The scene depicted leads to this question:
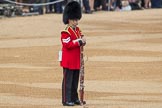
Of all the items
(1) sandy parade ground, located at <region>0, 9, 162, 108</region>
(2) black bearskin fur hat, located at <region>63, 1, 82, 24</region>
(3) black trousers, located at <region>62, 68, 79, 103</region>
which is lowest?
(1) sandy parade ground, located at <region>0, 9, 162, 108</region>

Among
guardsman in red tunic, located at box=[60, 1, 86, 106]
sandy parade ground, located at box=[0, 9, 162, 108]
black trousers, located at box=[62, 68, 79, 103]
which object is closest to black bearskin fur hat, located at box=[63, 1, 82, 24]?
guardsman in red tunic, located at box=[60, 1, 86, 106]

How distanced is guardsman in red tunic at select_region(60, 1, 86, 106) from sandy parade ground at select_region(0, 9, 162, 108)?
241 mm

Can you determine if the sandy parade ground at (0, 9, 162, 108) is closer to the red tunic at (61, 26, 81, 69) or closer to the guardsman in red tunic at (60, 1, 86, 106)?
the guardsman in red tunic at (60, 1, 86, 106)

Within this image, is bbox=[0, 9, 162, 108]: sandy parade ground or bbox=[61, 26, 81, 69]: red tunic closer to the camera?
bbox=[61, 26, 81, 69]: red tunic

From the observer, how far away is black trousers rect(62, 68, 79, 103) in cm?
1271

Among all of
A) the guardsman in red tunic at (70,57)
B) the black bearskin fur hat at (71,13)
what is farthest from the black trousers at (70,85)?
the black bearskin fur hat at (71,13)

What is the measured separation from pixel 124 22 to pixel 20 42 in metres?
7.32

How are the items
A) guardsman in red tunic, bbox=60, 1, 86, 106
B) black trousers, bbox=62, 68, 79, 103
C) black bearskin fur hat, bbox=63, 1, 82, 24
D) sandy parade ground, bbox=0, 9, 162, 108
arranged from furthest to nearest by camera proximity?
sandy parade ground, bbox=0, 9, 162, 108 → black bearskin fur hat, bbox=63, 1, 82, 24 → black trousers, bbox=62, 68, 79, 103 → guardsman in red tunic, bbox=60, 1, 86, 106

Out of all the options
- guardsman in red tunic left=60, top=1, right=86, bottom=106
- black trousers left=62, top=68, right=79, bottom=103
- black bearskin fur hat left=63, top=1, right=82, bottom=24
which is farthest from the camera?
black bearskin fur hat left=63, top=1, right=82, bottom=24

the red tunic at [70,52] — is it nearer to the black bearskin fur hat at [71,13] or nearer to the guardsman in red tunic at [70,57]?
the guardsman in red tunic at [70,57]

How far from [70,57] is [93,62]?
604 centimetres

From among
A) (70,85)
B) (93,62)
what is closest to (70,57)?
(70,85)

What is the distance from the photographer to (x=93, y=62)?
18.7m

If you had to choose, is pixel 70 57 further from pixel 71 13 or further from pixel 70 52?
pixel 71 13
